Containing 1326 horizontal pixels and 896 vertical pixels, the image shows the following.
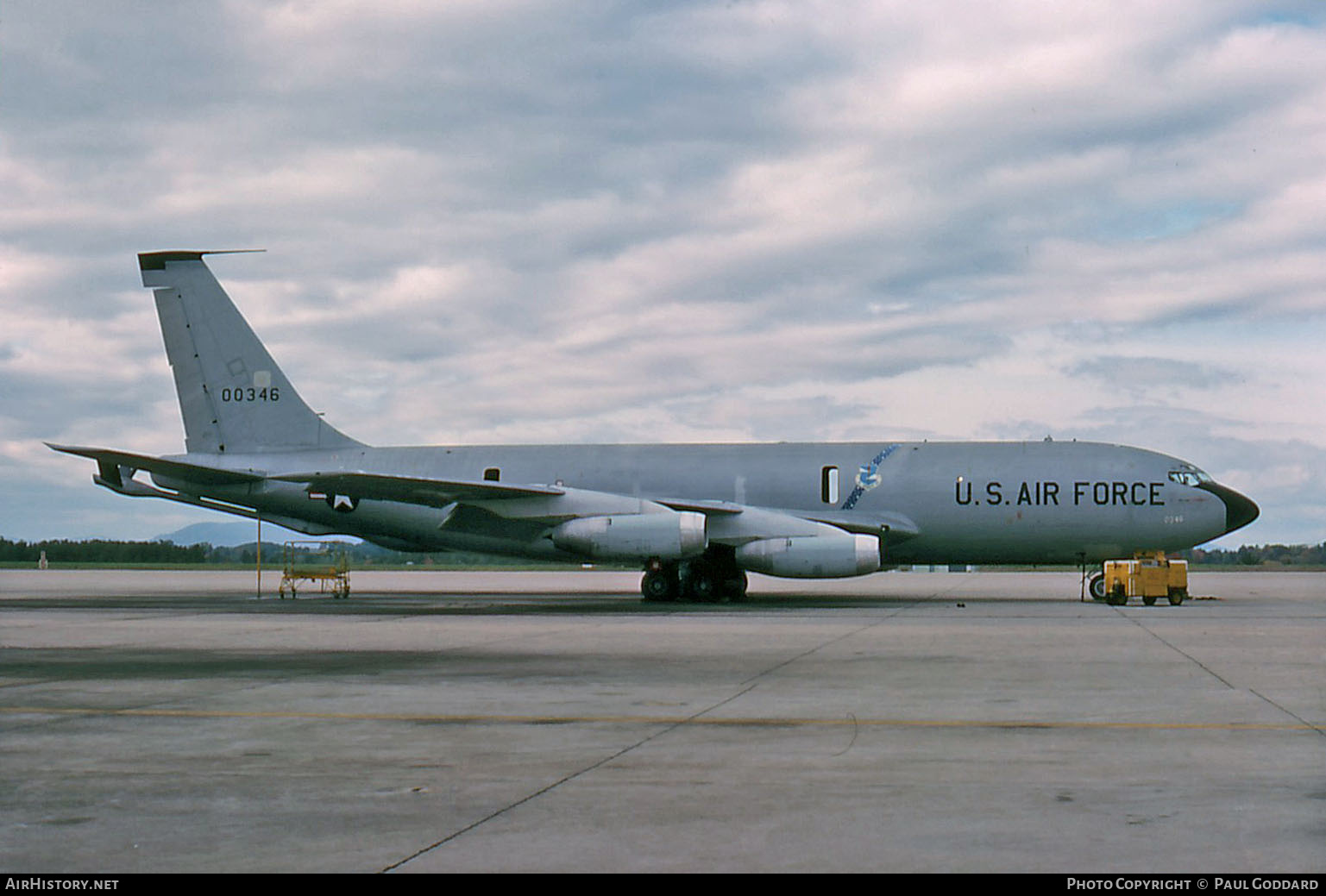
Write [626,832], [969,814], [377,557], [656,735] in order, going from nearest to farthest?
[626,832] → [969,814] → [656,735] → [377,557]

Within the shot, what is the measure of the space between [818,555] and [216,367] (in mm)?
17529

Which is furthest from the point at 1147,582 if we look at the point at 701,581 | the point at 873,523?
the point at 701,581

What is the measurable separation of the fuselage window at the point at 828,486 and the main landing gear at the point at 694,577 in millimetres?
2644

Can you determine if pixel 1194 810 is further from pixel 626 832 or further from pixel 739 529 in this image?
pixel 739 529

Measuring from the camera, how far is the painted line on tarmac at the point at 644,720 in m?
9.40

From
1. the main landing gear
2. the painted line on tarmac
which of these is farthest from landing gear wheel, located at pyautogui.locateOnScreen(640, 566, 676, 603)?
the painted line on tarmac

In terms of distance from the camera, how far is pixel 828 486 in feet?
102

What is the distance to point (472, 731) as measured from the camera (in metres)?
9.21

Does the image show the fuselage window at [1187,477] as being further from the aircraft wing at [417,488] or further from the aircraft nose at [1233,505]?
the aircraft wing at [417,488]

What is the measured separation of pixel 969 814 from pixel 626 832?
1.72 meters

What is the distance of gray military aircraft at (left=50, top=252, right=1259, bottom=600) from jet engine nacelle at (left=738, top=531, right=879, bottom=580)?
0.12ft

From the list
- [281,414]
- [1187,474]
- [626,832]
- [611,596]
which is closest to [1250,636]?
[1187,474]

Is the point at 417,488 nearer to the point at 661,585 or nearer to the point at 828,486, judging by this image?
the point at 661,585

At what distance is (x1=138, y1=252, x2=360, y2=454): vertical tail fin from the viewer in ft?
113
